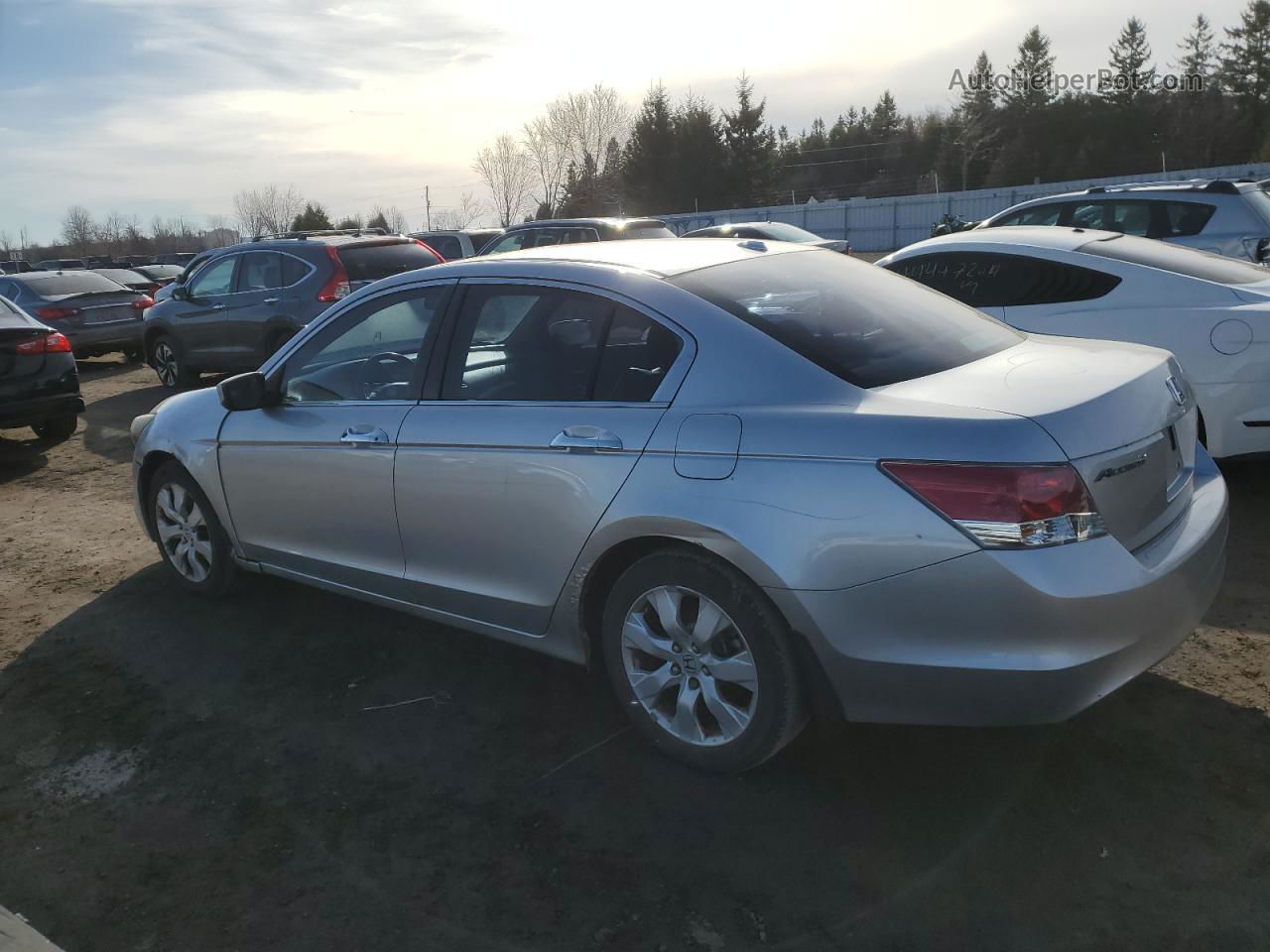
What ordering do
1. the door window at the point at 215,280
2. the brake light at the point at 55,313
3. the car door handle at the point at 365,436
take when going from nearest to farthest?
the car door handle at the point at 365,436
the door window at the point at 215,280
the brake light at the point at 55,313

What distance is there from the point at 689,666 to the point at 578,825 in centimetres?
59

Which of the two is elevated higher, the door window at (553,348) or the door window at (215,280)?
the door window at (215,280)

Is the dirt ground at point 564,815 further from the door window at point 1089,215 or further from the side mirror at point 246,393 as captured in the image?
the door window at point 1089,215

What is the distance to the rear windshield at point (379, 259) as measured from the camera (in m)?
11.1

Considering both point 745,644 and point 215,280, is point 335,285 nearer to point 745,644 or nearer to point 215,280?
point 215,280

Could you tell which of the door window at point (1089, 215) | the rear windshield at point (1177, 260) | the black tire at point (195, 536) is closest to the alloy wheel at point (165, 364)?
the black tire at point (195, 536)

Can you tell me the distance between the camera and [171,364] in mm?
13094

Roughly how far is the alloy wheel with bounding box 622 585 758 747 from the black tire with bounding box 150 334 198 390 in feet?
36.0

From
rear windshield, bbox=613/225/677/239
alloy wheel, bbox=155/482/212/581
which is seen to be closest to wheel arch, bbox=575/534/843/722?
alloy wheel, bbox=155/482/212/581

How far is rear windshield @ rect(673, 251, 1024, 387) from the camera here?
3217 millimetres

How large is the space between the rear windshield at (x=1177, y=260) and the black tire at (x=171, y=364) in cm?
1058

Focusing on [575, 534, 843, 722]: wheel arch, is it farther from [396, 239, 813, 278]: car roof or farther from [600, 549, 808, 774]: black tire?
[396, 239, 813, 278]: car roof

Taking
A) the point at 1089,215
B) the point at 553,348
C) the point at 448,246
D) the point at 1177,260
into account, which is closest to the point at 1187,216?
the point at 1089,215

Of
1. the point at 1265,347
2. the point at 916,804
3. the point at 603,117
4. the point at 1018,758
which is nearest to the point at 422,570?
the point at 916,804
